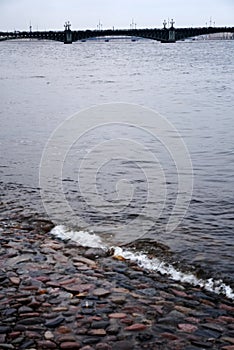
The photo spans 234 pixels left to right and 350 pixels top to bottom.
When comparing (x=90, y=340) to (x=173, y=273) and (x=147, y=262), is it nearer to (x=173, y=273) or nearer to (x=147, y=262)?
(x=173, y=273)

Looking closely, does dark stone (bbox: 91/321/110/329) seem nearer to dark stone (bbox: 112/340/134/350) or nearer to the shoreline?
the shoreline

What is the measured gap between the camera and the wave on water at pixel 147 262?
7094 millimetres

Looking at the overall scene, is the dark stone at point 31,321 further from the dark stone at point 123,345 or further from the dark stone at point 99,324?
the dark stone at point 123,345

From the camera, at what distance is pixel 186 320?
5.98 meters

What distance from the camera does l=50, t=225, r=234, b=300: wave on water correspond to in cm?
709

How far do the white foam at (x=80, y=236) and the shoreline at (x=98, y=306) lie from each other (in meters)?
0.43

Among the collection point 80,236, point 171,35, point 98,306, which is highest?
point 171,35

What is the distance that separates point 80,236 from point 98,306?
9.45 ft

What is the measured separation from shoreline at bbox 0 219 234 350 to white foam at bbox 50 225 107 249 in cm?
43

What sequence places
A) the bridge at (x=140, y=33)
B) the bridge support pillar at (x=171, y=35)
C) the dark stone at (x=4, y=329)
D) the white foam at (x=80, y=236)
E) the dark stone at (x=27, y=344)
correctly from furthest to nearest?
the bridge support pillar at (x=171, y=35)
the bridge at (x=140, y=33)
the white foam at (x=80, y=236)
the dark stone at (x=4, y=329)
the dark stone at (x=27, y=344)

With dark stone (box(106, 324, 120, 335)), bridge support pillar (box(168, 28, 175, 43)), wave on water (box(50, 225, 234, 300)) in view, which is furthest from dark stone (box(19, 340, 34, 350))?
bridge support pillar (box(168, 28, 175, 43))

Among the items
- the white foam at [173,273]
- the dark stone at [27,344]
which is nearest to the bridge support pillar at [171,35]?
the white foam at [173,273]

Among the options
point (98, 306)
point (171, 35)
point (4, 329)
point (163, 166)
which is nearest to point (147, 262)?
point (98, 306)

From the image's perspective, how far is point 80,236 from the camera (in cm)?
905
